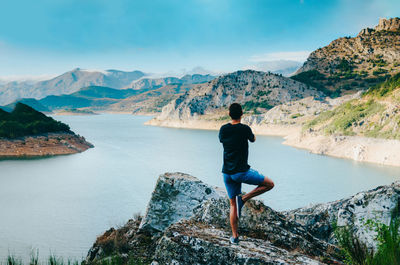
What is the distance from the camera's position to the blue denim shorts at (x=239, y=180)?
534 centimetres

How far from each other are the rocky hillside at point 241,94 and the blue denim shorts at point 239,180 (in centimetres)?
11503

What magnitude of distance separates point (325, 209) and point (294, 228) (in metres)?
2.88

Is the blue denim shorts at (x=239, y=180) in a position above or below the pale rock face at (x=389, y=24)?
below

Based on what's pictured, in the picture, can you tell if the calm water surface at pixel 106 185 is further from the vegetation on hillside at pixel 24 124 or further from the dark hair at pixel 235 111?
the dark hair at pixel 235 111

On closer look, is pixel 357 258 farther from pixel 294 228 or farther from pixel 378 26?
pixel 378 26

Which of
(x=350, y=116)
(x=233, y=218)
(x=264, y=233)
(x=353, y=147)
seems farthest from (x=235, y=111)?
(x=350, y=116)

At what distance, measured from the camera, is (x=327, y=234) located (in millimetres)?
7488

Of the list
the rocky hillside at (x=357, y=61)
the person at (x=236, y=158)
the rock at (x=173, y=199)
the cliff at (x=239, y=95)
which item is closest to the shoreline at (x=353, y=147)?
the rock at (x=173, y=199)

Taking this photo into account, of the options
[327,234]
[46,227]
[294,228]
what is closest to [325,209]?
[327,234]

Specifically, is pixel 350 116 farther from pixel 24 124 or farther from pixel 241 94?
pixel 241 94

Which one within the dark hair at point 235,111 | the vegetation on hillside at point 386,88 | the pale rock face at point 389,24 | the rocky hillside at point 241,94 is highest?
Result: the pale rock face at point 389,24

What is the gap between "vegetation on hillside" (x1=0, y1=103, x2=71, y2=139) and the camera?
57.7m

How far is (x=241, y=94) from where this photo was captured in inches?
5551

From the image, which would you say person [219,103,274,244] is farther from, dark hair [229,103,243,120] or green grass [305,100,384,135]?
green grass [305,100,384,135]
